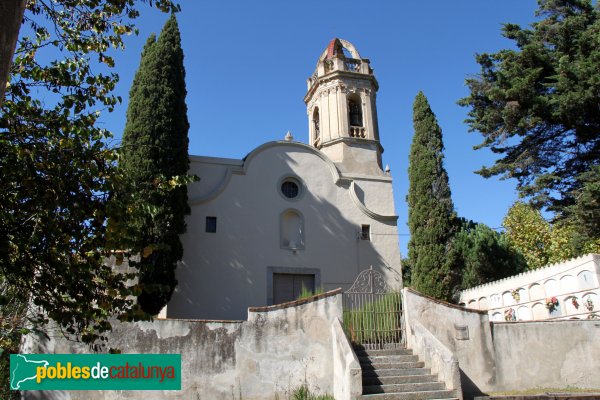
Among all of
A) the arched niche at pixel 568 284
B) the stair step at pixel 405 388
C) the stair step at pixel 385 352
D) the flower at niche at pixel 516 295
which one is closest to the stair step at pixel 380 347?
the stair step at pixel 385 352

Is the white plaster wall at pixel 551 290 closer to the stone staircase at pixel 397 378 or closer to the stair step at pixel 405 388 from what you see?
the stone staircase at pixel 397 378

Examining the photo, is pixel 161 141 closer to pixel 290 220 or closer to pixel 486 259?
pixel 290 220

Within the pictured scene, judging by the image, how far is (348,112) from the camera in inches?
887

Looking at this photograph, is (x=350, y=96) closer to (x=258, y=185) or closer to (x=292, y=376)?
(x=258, y=185)

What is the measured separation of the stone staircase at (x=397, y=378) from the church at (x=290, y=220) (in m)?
6.65

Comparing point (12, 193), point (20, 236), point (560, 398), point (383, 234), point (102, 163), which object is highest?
point (383, 234)

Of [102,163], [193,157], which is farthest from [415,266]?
[102,163]

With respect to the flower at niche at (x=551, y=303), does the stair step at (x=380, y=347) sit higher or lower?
lower

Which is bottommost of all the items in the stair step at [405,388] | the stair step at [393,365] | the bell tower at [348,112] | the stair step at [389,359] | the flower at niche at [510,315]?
the stair step at [405,388]

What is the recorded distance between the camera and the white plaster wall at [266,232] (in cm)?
1727

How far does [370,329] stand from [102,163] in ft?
28.8

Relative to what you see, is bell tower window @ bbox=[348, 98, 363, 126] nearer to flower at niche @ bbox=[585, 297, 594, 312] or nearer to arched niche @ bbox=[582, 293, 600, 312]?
arched niche @ bbox=[582, 293, 600, 312]

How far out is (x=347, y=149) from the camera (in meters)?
21.7

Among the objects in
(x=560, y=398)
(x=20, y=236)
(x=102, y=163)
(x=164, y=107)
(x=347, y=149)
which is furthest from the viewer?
(x=347, y=149)
